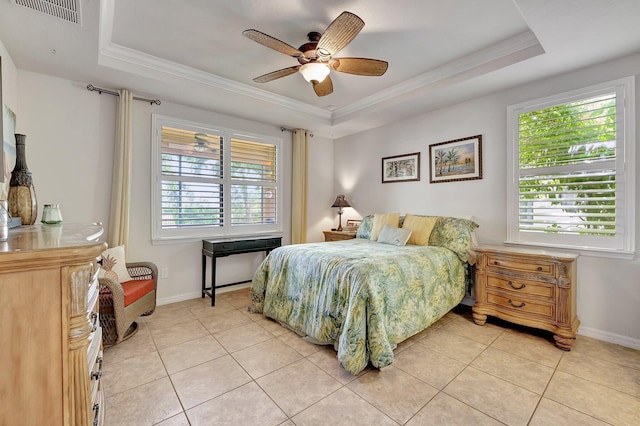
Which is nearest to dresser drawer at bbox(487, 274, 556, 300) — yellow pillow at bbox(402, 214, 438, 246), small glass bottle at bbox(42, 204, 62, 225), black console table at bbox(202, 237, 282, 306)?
yellow pillow at bbox(402, 214, 438, 246)

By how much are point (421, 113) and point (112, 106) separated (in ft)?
12.4

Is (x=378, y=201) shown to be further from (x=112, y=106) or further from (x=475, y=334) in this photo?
(x=112, y=106)

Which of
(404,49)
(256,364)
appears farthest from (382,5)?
(256,364)

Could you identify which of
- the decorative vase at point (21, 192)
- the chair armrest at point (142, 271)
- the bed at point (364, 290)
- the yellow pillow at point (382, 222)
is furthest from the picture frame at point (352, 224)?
the decorative vase at point (21, 192)

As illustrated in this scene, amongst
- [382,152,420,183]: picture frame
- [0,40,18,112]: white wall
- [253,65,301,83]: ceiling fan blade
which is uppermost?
[253,65,301,83]: ceiling fan blade

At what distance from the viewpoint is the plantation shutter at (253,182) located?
Result: 4039mm

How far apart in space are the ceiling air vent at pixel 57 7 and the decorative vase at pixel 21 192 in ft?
2.84

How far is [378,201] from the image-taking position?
445 centimetres

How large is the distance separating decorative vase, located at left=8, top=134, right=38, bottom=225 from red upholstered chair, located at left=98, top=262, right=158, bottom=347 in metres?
0.75

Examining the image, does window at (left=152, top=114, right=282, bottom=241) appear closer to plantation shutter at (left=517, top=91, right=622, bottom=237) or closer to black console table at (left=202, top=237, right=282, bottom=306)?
black console table at (left=202, top=237, right=282, bottom=306)

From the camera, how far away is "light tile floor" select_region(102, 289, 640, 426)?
1.60 m

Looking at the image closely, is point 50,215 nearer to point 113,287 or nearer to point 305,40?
point 113,287

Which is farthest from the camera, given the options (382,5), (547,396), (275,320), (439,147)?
→ (439,147)

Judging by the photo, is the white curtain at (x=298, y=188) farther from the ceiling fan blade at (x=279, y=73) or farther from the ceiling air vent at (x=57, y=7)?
the ceiling air vent at (x=57, y=7)
